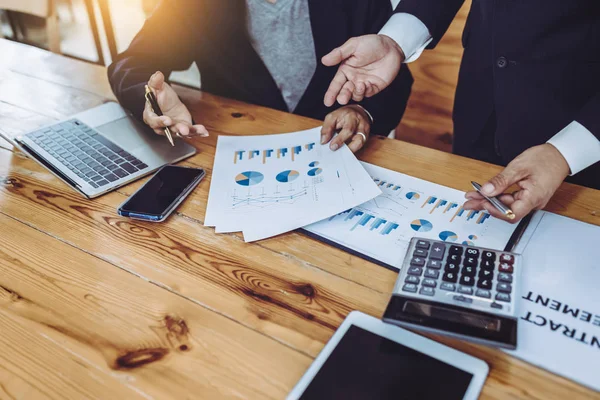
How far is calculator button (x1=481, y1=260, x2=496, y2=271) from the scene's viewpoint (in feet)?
1.92

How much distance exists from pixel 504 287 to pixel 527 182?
0.67 feet

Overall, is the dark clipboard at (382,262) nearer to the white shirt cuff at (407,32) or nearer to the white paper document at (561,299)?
the white paper document at (561,299)

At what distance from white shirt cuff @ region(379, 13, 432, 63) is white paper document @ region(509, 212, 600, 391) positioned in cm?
45

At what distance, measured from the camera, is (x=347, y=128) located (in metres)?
0.93

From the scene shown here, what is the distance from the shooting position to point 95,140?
945mm

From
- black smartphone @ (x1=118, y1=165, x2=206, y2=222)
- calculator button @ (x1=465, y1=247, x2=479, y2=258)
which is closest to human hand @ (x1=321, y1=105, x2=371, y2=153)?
black smartphone @ (x1=118, y1=165, x2=206, y2=222)

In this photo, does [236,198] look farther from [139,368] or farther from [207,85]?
[207,85]

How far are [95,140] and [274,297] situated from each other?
0.55 meters

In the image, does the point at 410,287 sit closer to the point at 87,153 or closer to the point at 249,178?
the point at 249,178

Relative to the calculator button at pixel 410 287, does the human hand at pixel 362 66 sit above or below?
above

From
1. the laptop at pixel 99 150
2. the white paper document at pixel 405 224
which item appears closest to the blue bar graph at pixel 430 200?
the white paper document at pixel 405 224

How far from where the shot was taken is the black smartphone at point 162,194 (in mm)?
750

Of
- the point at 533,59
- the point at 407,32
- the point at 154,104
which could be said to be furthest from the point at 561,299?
the point at 154,104

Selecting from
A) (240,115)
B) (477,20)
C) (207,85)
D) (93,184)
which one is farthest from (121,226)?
(477,20)
